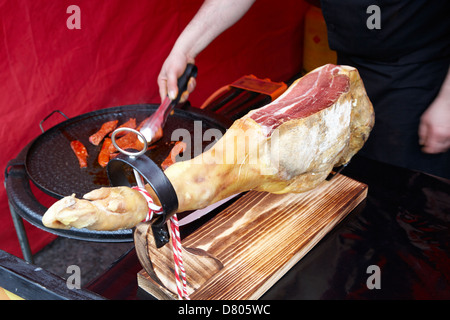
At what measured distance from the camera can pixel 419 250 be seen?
1312 millimetres

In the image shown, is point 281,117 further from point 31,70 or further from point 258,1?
point 258,1

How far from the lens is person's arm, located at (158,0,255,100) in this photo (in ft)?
6.02

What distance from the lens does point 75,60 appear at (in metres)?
2.37

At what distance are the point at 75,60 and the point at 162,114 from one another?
117cm

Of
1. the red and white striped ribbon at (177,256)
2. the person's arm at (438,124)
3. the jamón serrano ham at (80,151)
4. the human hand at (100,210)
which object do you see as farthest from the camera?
the person's arm at (438,124)

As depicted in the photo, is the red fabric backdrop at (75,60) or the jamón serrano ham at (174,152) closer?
the jamón serrano ham at (174,152)

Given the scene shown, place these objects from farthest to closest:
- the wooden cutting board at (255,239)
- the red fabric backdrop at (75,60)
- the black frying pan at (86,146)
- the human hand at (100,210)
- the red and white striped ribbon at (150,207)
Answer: the red fabric backdrop at (75,60), the black frying pan at (86,146), the wooden cutting board at (255,239), the red and white striped ribbon at (150,207), the human hand at (100,210)

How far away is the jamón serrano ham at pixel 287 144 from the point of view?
3.38ft

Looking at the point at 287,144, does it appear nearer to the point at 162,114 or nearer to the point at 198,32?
the point at 162,114

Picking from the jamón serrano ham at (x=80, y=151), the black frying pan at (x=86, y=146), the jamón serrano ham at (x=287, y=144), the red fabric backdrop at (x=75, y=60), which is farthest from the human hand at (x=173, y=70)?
the red fabric backdrop at (x=75, y=60)

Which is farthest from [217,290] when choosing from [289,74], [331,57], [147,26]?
[289,74]

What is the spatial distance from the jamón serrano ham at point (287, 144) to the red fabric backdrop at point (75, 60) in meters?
1.47

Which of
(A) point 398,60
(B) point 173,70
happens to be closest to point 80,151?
(B) point 173,70

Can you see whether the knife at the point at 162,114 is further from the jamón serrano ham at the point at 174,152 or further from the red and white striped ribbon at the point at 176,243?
the red and white striped ribbon at the point at 176,243
